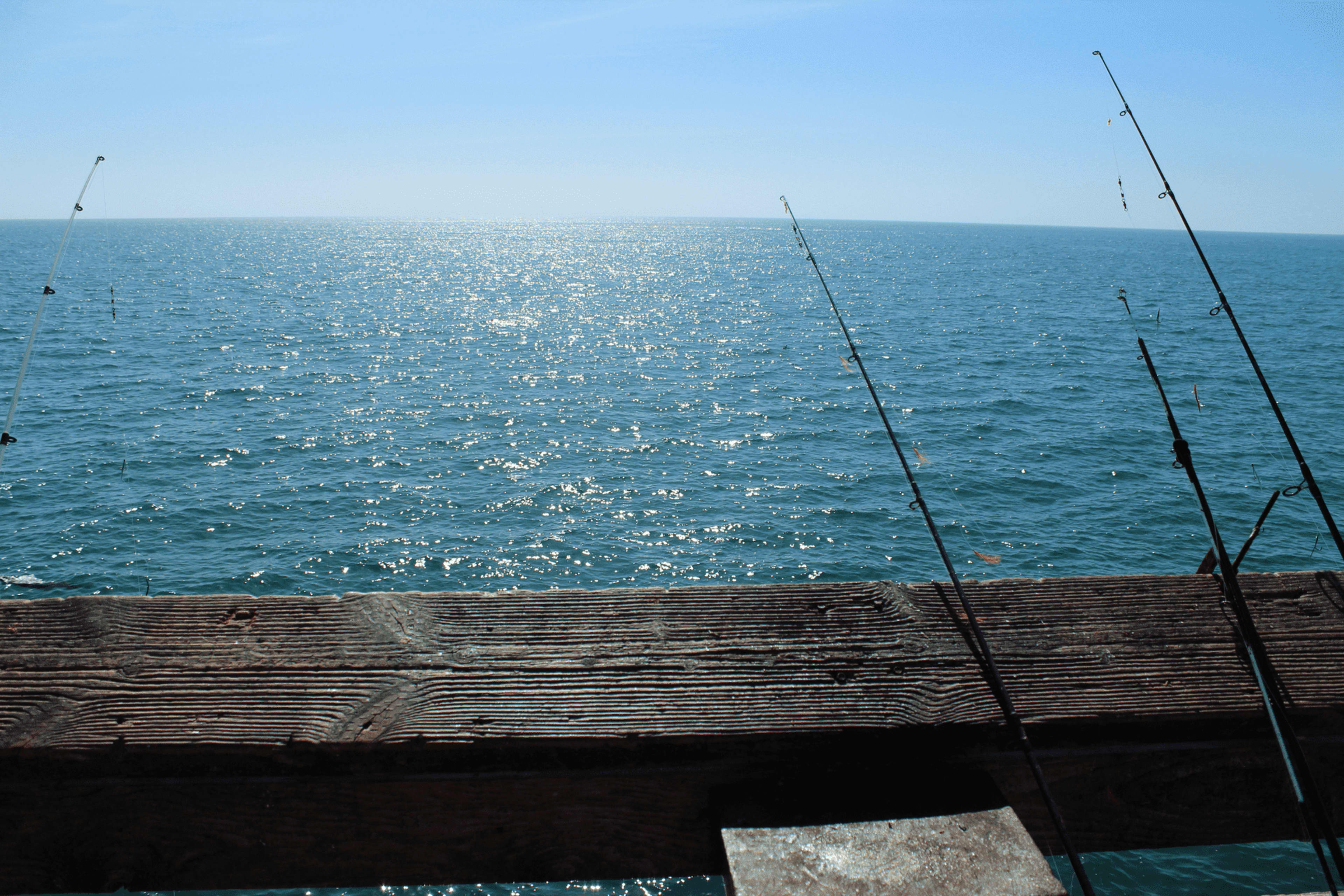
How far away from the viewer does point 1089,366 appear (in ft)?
129

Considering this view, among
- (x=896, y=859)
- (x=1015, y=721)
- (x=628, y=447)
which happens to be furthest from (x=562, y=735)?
(x=628, y=447)

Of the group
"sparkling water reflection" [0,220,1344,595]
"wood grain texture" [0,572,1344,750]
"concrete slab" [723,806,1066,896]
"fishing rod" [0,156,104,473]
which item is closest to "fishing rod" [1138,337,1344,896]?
"wood grain texture" [0,572,1344,750]

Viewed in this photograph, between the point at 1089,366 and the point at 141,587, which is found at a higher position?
the point at 1089,366

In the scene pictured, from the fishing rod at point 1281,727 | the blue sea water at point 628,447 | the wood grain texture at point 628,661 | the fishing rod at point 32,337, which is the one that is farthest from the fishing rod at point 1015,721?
the fishing rod at point 32,337

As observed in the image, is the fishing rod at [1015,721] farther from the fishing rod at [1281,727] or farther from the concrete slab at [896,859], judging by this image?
the fishing rod at [1281,727]

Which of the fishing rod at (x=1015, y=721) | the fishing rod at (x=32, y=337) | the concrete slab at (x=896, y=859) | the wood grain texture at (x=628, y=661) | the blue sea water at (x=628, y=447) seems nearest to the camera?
the concrete slab at (x=896, y=859)

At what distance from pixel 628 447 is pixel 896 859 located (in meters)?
24.9

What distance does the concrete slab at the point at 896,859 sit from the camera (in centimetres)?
131

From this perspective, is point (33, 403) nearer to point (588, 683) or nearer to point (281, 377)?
point (281, 377)

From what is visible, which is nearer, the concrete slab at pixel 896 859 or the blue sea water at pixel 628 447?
the concrete slab at pixel 896 859

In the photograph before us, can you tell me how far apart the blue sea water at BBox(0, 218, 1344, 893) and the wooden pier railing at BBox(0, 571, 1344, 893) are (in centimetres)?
207

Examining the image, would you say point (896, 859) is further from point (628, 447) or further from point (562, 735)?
point (628, 447)

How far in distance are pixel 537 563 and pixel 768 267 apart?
104785 millimetres

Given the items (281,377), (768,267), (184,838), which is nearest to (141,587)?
(184,838)
